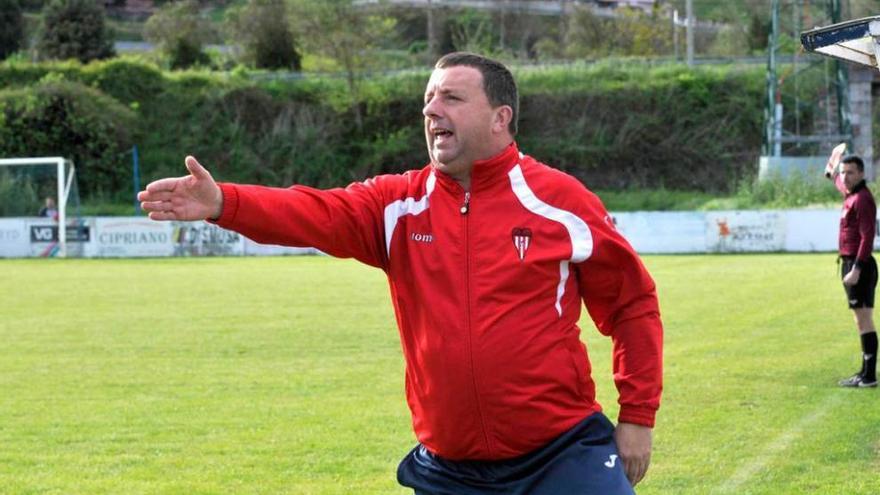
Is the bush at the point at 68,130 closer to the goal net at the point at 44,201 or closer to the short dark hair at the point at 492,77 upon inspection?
the goal net at the point at 44,201

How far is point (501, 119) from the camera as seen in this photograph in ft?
15.4

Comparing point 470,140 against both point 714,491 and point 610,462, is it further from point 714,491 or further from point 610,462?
point 714,491

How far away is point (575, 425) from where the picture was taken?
4.59 metres

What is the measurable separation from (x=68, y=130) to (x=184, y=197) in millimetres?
57731

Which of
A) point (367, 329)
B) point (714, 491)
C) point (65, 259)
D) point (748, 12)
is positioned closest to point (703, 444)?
point (714, 491)

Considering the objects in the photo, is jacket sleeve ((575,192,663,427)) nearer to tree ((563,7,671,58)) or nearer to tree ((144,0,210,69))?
tree ((144,0,210,69))

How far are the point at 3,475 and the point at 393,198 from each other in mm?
5707

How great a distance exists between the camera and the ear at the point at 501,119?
15.3ft

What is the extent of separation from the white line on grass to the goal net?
110 ft

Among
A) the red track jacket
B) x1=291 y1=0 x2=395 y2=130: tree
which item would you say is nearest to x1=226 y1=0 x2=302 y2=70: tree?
x1=291 y1=0 x2=395 y2=130: tree

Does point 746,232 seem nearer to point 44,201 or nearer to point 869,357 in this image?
point 44,201

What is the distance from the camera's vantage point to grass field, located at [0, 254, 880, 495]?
9.36m

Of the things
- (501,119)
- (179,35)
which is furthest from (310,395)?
(179,35)

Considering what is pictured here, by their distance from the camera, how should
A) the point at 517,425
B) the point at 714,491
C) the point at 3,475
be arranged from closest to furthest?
the point at 517,425 → the point at 714,491 → the point at 3,475
